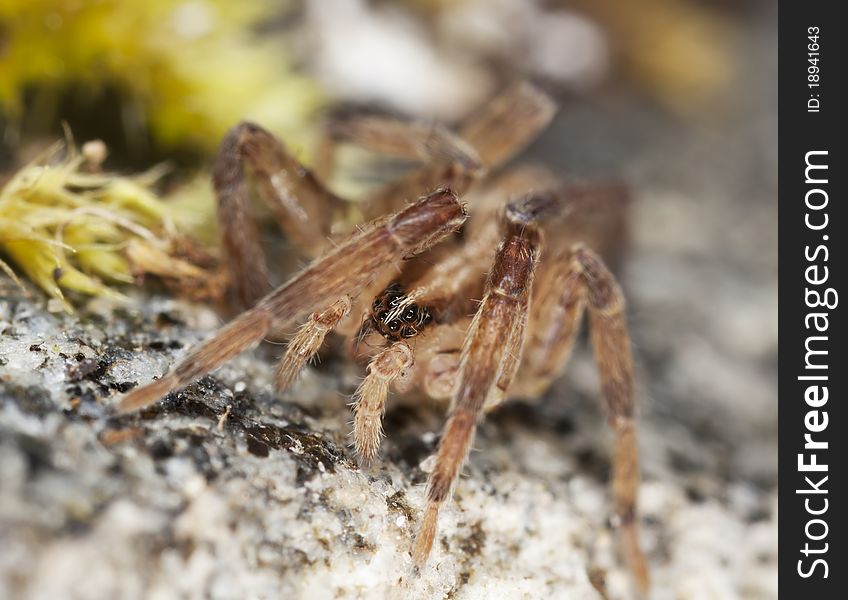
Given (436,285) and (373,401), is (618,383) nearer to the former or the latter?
(436,285)

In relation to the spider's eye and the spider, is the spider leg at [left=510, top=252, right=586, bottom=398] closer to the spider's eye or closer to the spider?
the spider

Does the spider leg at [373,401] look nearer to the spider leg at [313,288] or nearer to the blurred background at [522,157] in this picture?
the spider leg at [313,288]

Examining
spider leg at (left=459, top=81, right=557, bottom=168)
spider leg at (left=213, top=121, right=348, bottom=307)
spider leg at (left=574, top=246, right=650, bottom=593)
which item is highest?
spider leg at (left=459, top=81, right=557, bottom=168)

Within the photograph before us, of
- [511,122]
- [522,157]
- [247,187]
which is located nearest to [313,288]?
[247,187]

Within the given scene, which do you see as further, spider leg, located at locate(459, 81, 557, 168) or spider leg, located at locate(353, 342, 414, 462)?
spider leg, located at locate(459, 81, 557, 168)

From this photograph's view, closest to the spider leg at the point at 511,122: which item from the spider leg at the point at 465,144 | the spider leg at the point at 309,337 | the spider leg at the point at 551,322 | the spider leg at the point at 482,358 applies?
the spider leg at the point at 465,144

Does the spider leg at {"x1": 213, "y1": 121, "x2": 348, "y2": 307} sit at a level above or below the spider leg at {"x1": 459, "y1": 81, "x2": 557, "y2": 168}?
below

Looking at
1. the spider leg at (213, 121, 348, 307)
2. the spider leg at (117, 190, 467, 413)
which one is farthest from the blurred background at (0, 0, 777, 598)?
the spider leg at (117, 190, 467, 413)
